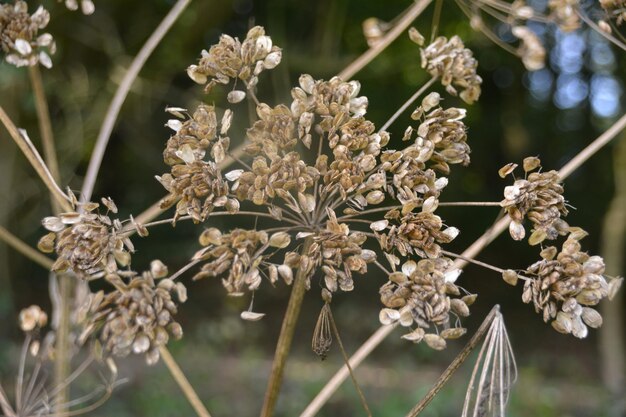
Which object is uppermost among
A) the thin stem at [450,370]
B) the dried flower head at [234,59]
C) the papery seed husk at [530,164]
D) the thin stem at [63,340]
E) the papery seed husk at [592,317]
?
the dried flower head at [234,59]

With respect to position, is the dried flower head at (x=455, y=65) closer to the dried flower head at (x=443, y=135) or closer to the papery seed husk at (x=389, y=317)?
the dried flower head at (x=443, y=135)

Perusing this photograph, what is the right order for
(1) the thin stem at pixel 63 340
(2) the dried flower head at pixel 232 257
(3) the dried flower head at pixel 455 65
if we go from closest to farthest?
(2) the dried flower head at pixel 232 257 → (3) the dried flower head at pixel 455 65 → (1) the thin stem at pixel 63 340

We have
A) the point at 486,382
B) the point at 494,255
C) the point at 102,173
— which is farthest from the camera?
the point at 494,255

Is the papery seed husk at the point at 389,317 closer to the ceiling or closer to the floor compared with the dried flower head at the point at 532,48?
closer to the floor

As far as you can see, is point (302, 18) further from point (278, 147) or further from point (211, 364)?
point (278, 147)

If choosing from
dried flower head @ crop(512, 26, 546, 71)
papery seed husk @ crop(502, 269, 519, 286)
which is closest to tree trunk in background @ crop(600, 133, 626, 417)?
dried flower head @ crop(512, 26, 546, 71)

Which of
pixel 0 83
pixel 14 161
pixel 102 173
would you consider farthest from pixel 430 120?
pixel 102 173

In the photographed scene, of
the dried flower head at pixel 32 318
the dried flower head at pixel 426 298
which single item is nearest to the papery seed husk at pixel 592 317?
the dried flower head at pixel 426 298
